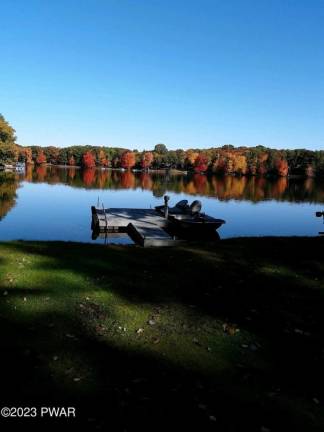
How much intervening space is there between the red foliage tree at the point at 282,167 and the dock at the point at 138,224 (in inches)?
6020

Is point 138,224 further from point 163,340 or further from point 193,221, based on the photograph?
point 163,340

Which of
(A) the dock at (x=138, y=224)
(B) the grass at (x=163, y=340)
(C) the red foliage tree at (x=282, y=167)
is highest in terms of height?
(C) the red foliage tree at (x=282, y=167)

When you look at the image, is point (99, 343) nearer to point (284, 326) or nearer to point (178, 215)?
point (284, 326)

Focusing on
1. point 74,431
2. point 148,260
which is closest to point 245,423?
point 74,431

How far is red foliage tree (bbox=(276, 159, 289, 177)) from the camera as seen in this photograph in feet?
583

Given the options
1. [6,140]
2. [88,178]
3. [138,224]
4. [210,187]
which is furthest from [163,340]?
[88,178]

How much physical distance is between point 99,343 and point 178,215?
88.4 feet

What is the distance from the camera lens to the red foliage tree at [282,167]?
583 ft

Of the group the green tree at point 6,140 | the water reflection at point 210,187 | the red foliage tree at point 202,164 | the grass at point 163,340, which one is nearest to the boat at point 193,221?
the grass at point 163,340

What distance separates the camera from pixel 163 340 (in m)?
7.68

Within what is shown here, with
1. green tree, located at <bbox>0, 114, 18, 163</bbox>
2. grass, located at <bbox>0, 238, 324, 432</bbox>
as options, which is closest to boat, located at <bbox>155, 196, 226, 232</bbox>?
grass, located at <bbox>0, 238, 324, 432</bbox>

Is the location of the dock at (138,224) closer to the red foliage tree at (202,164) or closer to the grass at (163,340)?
the grass at (163,340)

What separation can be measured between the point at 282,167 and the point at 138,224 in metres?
160

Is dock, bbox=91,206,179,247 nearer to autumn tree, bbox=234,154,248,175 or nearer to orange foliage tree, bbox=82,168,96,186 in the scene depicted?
orange foliage tree, bbox=82,168,96,186
